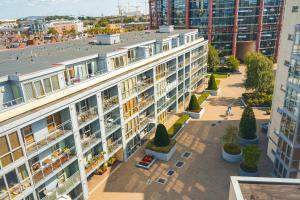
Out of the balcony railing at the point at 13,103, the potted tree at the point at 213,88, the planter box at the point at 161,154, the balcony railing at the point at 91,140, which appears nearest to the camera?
the balcony railing at the point at 13,103

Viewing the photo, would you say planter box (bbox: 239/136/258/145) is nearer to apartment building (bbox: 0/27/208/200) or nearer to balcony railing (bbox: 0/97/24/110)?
apartment building (bbox: 0/27/208/200)

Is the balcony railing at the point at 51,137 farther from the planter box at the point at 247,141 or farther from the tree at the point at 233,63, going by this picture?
the tree at the point at 233,63

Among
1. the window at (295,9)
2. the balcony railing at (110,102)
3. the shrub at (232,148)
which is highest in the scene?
the window at (295,9)

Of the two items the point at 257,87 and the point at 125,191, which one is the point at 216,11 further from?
the point at 125,191

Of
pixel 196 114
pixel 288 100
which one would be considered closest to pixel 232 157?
pixel 288 100

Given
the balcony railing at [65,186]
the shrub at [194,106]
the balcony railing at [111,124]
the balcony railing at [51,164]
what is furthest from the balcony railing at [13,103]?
the shrub at [194,106]

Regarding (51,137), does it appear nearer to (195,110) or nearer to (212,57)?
(195,110)
